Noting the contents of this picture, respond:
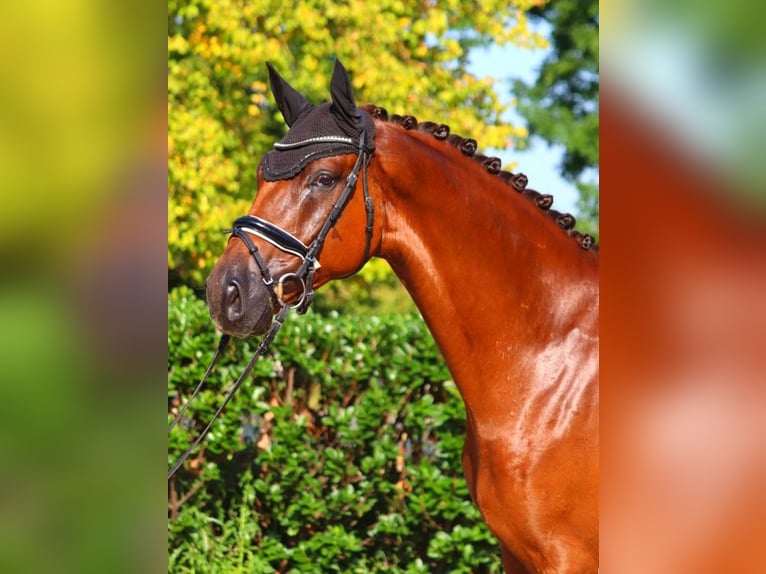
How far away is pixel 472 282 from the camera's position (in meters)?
2.69

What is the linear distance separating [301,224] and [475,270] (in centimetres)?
57

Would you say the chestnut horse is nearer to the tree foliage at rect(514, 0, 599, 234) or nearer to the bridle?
the bridle

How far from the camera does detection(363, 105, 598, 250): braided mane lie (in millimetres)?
2861

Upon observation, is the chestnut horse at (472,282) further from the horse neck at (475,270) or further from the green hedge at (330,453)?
the green hedge at (330,453)

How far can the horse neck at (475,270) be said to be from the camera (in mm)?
2682

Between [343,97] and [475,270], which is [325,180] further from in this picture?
[475,270]

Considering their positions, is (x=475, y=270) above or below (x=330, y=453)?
below

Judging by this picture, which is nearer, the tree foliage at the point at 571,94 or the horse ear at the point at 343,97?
the horse ear at the point at 343,97

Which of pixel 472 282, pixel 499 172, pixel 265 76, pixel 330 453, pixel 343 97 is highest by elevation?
pixel 265 76

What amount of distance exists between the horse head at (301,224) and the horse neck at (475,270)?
10 cm
